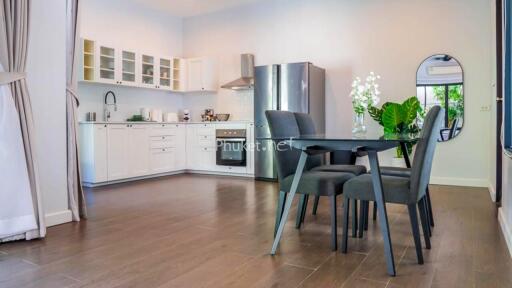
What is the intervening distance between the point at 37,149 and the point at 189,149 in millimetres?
3728

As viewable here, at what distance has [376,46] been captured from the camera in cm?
551

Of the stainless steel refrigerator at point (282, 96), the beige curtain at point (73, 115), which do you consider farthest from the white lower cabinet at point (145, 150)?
the beige curtain at point (73, 115)

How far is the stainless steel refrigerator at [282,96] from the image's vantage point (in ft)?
18.0

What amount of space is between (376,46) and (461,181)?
2206mm

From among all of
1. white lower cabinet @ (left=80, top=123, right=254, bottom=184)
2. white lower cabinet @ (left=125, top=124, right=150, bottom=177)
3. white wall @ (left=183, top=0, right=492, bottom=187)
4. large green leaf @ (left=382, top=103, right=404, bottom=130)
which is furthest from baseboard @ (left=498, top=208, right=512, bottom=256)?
white lower cabinet @ (left=125, top=124, right=150, bottom=177)

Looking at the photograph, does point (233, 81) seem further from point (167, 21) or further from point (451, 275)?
point (451, 275)

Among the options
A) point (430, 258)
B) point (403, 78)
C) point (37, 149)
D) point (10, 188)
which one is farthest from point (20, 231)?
point (403, 78)

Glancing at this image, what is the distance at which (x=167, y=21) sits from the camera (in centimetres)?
714

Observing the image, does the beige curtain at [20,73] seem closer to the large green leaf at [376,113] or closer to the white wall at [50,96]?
the white wall at [50,96]

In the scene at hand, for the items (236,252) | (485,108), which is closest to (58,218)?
(236,252)

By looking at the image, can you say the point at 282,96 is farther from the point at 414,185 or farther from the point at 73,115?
the point at 414,185

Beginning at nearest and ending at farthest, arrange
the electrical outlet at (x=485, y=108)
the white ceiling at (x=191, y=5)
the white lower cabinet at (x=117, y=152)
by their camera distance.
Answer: the electrical outlet at (x=485, y=108), the white lower cabinet at (x=117, y=152), the white ceiling at (x=191, y=5)

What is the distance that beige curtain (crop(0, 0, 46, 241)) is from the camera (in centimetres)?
274

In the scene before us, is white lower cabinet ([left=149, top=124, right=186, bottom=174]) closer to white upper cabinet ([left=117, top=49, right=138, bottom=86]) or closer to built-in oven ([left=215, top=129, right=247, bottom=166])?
built-in oven ([left=215, top=129, right=247, bottom=166])
